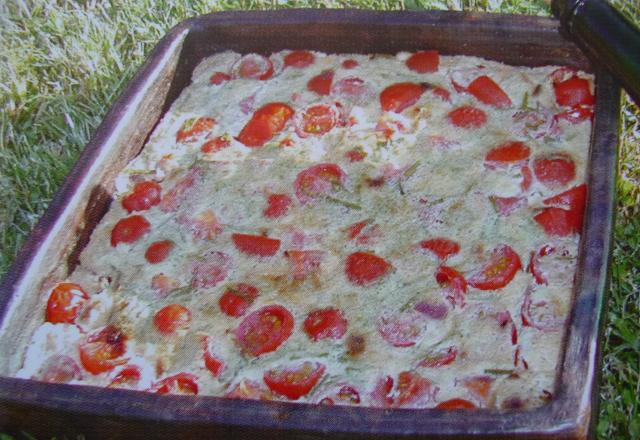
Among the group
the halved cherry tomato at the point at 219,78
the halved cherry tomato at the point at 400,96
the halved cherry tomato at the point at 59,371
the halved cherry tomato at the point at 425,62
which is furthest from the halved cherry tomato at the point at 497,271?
the halved cherry tomato at the point at 219,78

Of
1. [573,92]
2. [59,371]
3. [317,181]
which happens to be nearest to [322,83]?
[317,181]

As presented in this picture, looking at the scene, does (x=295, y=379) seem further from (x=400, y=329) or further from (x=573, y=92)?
(x=573, y=92)

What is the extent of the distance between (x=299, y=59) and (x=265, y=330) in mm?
1183

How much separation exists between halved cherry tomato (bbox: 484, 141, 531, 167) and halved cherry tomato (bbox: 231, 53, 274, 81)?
901mm

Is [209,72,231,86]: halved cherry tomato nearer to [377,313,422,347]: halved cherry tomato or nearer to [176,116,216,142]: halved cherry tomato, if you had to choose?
[176,116,216,142]: halved cherry tomato

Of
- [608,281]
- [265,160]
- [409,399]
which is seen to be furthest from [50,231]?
[608,281]

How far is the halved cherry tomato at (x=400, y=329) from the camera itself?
88.7 inches

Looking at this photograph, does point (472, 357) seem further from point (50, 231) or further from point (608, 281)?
point (50, 231)

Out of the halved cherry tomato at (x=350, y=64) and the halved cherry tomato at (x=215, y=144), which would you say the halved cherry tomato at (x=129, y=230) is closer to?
the halved cherry tomato at (x=215, y=144)

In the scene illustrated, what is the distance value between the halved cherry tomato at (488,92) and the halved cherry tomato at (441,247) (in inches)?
23.2

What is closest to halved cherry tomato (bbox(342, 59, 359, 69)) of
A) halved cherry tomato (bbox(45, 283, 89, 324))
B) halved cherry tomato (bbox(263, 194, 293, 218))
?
halved cherry tomato (bbox(263, 194, 293, 218))

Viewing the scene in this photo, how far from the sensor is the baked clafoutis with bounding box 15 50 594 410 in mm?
2219

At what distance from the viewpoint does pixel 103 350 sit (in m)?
2.37

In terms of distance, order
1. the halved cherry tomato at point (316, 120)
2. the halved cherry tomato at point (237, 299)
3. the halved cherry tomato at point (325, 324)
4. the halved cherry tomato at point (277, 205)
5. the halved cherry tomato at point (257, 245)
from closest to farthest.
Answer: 1. the halved cherry tomato at point (325, 324)
2. the halved cherry tomato at point (237, 299)
3. the halved cherry tomato at point (257, 245)
4. the halved cherry tomato at point (277, 205)
5. the halved cherry tomato at point (316, 120)
